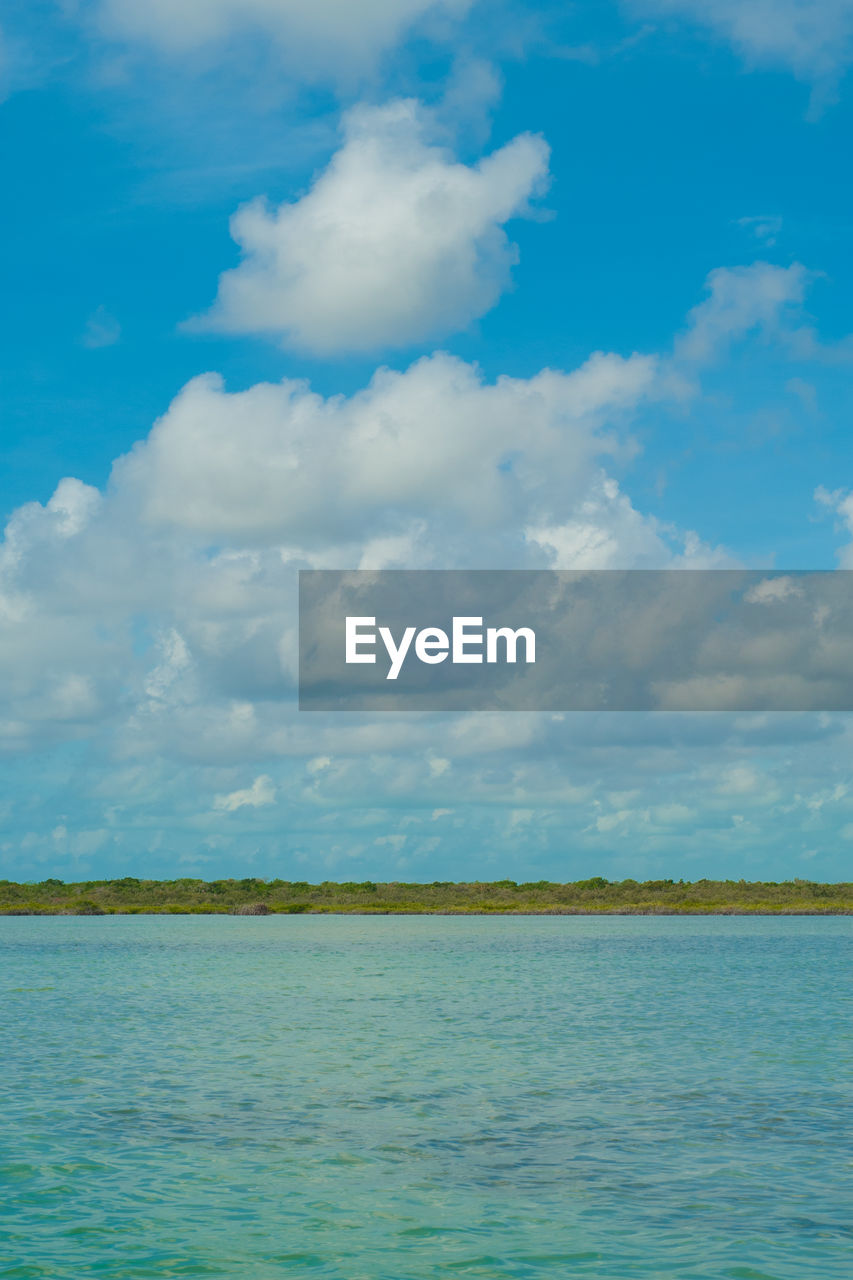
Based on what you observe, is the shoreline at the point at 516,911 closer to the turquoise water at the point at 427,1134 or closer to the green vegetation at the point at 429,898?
the green vegetation at the point at 429,898

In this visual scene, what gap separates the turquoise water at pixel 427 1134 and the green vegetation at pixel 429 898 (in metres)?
122

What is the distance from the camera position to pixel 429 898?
180m

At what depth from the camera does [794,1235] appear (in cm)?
1591

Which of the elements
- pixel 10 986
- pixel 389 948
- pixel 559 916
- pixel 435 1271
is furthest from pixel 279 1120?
pixel 559 916

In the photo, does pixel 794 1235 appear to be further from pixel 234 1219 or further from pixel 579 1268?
pixel 234 1219

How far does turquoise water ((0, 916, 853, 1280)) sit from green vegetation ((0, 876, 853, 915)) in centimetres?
12233

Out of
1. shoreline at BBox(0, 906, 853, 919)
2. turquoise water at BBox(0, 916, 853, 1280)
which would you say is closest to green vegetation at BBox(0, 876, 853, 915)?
shoreline at BBox(0, 906, 853, 919)

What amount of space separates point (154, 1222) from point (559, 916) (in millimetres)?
157304

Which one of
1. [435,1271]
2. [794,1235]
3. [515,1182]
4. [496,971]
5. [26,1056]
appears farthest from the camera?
[496,971]

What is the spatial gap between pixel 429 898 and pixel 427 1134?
160608 mm

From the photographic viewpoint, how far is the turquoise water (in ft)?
50.4

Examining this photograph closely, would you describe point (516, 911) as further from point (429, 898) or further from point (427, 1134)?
point (427, 1134)

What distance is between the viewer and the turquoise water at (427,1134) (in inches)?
605

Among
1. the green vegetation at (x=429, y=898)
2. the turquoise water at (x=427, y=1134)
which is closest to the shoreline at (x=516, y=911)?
the green vegetation at (x=429, y=898)
